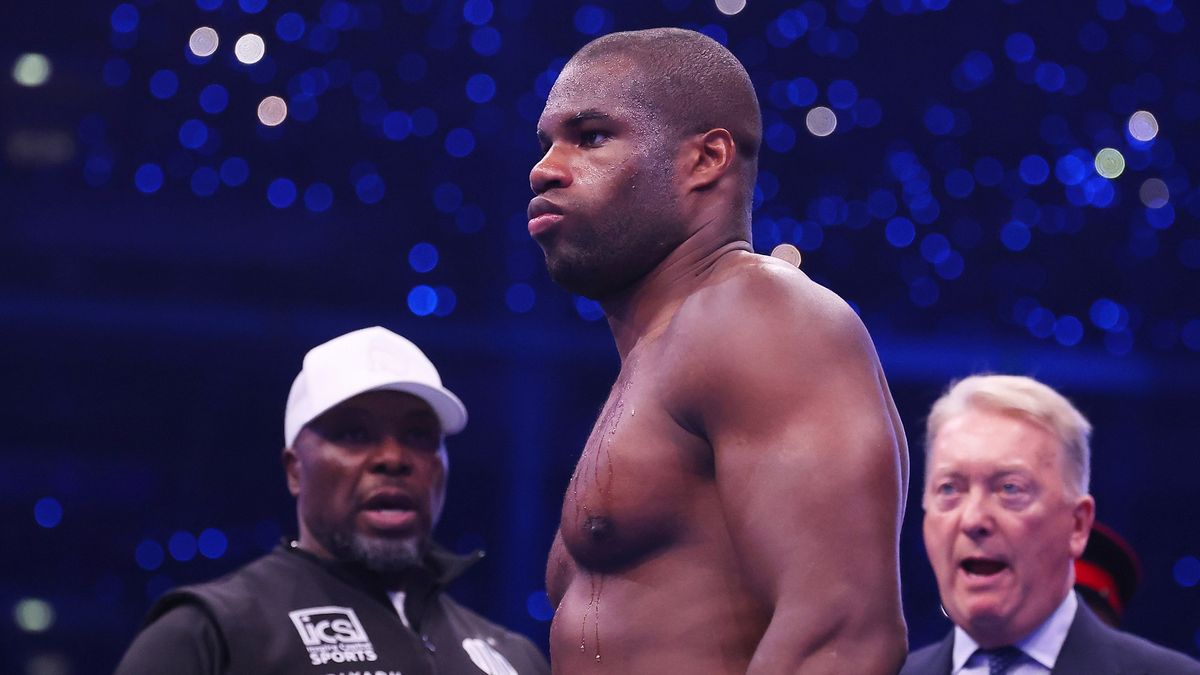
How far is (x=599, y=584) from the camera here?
114 centimetres

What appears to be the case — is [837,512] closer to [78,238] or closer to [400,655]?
[400,655]

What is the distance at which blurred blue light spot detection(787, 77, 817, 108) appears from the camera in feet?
13.4

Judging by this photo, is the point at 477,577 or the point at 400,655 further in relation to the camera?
the point at 477,577

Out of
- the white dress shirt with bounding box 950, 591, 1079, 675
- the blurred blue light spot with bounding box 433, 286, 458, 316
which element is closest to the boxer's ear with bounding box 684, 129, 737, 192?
the white dress shirt with bounding box 950, 591, 1079, 675

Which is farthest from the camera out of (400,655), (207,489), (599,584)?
(207,489)

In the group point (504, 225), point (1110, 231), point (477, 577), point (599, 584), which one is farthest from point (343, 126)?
point (599, 584)

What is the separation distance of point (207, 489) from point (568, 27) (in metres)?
1.75

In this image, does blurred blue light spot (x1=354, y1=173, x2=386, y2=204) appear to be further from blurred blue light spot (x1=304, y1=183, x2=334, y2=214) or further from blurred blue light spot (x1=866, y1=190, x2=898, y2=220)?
blurred blue light spot (x1=866, y1=190, x2=898, y2=220)

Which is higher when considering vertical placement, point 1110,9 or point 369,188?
point 369,188

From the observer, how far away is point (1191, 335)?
4039mm

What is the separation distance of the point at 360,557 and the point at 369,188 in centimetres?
214

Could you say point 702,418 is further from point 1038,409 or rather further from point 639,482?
point 1038,409

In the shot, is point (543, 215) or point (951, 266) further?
point (951, 266)

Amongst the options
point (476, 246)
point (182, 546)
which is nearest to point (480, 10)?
point (476, 246)
